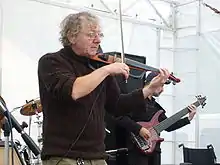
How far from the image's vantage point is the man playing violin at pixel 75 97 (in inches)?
74.9

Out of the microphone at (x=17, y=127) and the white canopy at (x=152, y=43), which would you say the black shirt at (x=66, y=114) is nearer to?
the microphone at (x=17, y=127)

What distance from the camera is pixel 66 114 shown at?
6.50ft

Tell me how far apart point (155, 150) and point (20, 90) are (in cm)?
236

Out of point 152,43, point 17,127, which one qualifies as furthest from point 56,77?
point 152,43

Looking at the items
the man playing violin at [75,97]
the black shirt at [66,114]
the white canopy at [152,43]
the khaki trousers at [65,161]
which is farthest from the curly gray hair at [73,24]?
the white canopy at [152,43]

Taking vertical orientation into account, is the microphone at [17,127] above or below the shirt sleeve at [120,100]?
below

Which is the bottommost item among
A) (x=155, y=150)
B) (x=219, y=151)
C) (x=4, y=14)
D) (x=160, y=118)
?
(x=219, y=151)

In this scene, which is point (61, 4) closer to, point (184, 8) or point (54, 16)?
point (54, 16)

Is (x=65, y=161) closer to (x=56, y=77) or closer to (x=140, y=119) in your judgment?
(x=56, y=77)

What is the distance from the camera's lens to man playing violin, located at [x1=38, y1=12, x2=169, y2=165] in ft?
6.24

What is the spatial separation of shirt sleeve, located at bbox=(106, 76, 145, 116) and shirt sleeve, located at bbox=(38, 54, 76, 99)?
0.29m

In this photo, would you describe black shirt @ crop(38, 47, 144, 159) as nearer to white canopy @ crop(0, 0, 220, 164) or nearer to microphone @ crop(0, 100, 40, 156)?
microphone @ crop(0, 100, 40, 156)

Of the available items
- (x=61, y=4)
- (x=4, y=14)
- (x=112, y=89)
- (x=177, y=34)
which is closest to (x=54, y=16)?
(x=61, y=4)

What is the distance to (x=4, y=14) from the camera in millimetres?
5781
